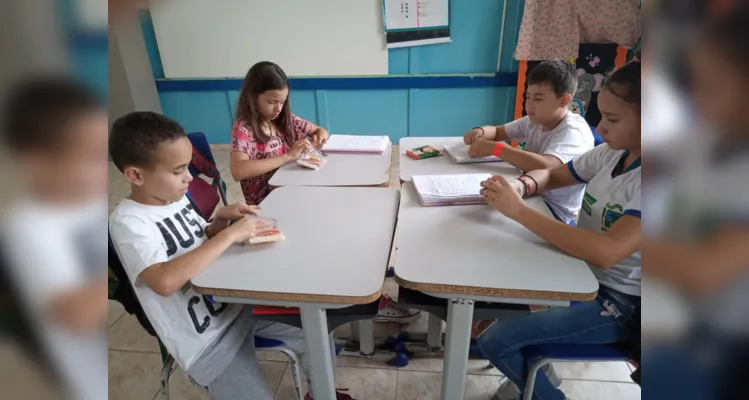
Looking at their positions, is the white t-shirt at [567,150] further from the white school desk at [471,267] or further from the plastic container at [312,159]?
the plastic container at [312,159]

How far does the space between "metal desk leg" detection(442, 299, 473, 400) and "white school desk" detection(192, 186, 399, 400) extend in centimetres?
20

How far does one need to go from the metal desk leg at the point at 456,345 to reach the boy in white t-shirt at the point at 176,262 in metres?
0.49

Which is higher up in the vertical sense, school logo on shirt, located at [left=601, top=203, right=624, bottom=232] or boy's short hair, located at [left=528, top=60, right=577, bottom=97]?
boy's short hair, located at [left=528, top=60, right=577, bottom=97]

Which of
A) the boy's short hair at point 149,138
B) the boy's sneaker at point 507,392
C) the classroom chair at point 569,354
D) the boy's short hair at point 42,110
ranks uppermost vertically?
the boy's short hair at point 42,110

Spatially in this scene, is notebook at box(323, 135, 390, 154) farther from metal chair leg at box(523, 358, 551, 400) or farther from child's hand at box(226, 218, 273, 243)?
metal chair leg at box(523, 358, 551, 400)

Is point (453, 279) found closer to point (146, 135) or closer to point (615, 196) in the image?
point (615, 196)

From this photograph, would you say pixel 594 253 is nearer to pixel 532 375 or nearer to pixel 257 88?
pixel 532 375

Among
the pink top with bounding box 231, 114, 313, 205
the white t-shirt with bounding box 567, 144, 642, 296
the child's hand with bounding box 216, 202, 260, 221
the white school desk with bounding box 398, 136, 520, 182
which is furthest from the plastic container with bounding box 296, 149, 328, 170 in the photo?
the white t-shirt with bounding box 567, 144, 642, 296

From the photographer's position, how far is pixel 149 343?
1.75 metres

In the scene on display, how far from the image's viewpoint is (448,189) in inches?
52.5

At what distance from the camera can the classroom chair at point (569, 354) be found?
1.04 metres

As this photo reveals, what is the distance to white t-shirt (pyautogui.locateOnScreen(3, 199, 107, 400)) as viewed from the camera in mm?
142

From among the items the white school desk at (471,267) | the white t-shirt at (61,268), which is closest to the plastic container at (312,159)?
the white school desk at (471,267)

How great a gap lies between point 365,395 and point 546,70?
134 centimetres
